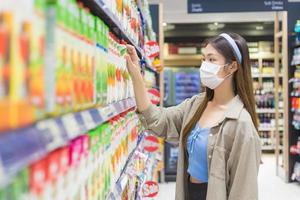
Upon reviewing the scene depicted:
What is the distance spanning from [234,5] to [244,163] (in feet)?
18.0

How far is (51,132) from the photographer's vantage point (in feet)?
3.04

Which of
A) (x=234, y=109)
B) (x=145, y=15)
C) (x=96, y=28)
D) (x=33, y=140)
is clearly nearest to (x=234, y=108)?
(x=234, y=109)

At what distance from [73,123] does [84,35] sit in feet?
1.09

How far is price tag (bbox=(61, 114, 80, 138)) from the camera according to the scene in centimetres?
105

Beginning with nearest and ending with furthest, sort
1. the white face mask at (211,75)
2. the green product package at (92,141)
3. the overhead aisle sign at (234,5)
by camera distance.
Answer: the green product package at (92,141) < the white face mask at (211,75) < the overhead aisle sign at (234,5)

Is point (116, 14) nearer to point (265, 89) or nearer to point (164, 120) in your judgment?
point (164, 120)

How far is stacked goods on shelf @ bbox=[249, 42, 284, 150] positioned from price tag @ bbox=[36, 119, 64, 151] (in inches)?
411

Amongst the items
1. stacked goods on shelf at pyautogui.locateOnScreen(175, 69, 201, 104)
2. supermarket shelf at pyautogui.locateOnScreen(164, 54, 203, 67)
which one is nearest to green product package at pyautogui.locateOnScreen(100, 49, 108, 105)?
stacked goods on shelf at pyautogui.locateOnScreen(175, 69, 201, 104)

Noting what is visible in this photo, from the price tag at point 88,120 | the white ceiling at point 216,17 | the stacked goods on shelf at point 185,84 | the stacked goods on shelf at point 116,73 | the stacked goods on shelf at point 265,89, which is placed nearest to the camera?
the price tag at point 88,120

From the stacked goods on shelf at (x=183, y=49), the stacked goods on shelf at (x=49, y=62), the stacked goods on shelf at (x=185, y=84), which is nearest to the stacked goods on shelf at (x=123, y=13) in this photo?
the stacked goods on shelf at (x=49, y=62)

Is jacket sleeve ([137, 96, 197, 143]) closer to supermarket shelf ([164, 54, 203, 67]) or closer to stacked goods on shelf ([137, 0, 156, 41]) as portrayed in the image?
stacked goods on shelf ([137, 0, 156, 41])

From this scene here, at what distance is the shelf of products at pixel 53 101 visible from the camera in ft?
2.46

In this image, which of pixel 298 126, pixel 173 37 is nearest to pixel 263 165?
pixel 298 126

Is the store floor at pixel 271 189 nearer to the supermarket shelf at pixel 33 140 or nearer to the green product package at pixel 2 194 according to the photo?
the supermarket shelf at pixel 33 140
